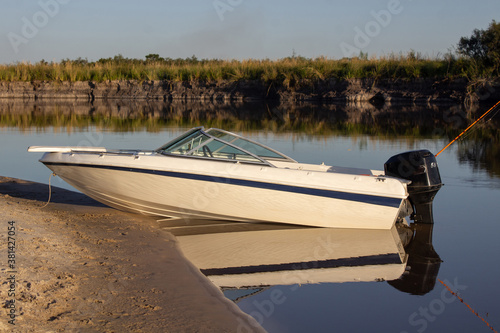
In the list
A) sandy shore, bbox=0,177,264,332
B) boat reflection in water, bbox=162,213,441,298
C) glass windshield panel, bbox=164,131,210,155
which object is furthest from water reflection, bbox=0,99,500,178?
sandy shore, bbox=0,177,264,332

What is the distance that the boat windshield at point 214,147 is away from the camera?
28.6 ft

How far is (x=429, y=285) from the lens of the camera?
6.44 metres

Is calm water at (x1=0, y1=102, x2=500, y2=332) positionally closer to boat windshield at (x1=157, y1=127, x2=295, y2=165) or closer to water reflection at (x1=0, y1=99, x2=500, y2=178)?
water reflection at (x1=0, y1=99, x2=500, y2=178)

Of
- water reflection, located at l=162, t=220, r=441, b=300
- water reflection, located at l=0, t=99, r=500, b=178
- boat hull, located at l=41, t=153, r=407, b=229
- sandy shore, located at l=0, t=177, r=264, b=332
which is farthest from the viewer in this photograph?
water reflection, located at l=0, t=99, r=500, b=178

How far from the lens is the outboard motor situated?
28.3 ft

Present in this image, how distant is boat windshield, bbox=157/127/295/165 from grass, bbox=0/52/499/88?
93.8ft

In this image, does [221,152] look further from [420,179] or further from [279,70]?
[279,70]

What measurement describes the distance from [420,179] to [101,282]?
16.8 ft

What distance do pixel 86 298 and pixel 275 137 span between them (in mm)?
13426

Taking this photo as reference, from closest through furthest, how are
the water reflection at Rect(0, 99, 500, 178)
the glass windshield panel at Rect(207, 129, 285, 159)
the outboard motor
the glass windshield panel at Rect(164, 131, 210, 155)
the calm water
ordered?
the calm water → the outboard motor → the glass windshield panel at Rect(164, 131, 210, 155) → the glass windshield panel at Rect(207, 129, 285, 159) → the water reflection at Rect(0, 99, 500, 178)

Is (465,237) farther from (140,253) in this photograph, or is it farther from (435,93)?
(435,93)

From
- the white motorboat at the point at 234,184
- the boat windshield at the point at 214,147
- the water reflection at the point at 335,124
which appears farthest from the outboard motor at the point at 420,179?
the water reflection at the point at 335,124

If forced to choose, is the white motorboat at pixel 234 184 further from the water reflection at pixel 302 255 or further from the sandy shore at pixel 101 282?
the sandy shore at pixel 101 282

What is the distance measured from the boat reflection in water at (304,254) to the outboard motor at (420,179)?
0.23 m
